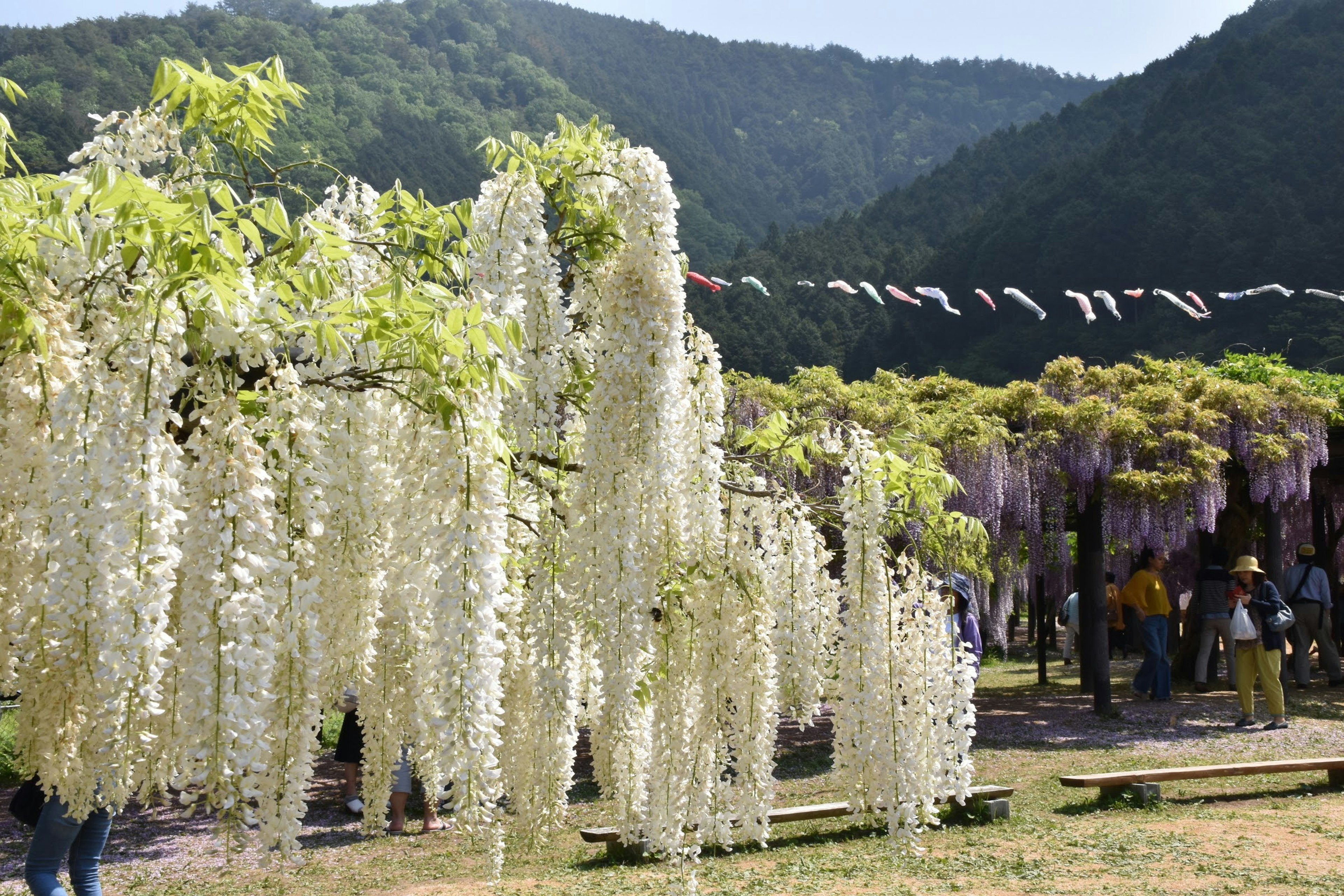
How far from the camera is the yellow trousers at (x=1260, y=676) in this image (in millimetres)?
11500

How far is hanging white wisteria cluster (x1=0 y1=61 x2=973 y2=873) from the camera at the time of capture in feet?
8.98

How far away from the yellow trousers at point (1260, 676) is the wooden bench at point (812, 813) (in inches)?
183

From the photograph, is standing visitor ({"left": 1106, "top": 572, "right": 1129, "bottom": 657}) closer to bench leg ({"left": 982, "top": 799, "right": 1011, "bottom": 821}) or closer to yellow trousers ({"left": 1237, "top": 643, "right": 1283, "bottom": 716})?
yellow trousers ({"left": 1237, "top": 643, "right": 1283, "bottom": 716})

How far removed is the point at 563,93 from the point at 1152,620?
82500 millimetres

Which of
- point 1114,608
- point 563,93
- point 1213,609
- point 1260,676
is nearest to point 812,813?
point 1260,676

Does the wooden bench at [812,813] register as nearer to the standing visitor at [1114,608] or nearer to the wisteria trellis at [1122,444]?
the wisteria trellis at [1122,444]

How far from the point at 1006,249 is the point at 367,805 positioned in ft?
149

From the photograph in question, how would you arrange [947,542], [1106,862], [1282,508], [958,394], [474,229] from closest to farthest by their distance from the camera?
[474,229]
[1106,862]
[947,542]
[958,394]
[1282,508]

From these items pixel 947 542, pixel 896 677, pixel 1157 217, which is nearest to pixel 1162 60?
pixel 1157 217

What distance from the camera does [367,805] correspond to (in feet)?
14.2

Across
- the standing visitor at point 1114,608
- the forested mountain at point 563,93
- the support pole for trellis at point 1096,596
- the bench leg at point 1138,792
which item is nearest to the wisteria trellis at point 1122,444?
the support pole for trellis at point 1096,596

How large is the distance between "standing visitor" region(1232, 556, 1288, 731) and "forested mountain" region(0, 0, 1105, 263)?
2817cm

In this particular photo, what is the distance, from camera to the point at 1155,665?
1449 cm

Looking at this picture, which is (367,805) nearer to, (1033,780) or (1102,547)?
(1033,780)
